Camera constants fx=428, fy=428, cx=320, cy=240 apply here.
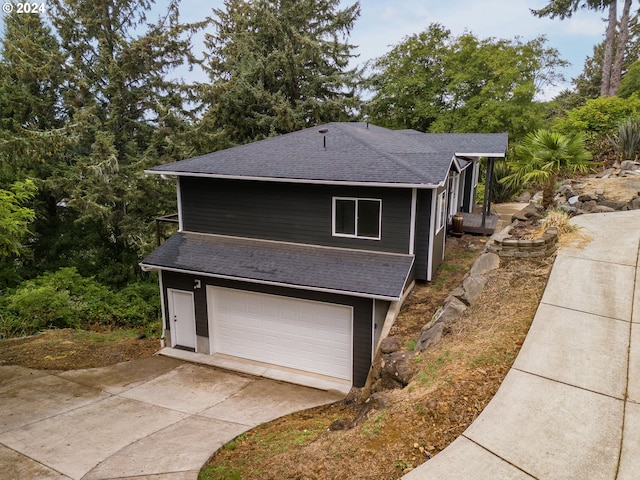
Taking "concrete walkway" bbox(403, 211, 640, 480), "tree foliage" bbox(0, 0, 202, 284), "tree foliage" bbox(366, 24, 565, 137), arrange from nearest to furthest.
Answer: "concrete walkway" bbox(403, 211, 640, 480) → "tree foliage" bbox(0, 0, 202, 284) → "tree foliage" bbox(366, 24, 565, 137)

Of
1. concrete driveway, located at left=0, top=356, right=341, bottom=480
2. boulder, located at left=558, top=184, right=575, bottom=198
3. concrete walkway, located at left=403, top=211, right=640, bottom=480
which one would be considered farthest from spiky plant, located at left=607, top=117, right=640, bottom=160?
concrete driveway, located at left=0, top=356, right=341, bottom=480

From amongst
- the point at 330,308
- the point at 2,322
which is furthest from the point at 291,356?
the point at 2,322

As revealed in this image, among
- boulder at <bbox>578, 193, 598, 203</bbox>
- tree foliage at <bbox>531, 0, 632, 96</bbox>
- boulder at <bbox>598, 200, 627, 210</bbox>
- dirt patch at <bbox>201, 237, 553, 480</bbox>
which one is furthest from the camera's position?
tree foliage at <bbox>531, 0, 632, 96</bbox>

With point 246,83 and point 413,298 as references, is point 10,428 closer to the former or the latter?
point 413,298

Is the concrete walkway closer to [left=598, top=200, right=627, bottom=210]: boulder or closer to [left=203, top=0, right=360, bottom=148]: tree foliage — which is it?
[left=598, top=200, right=627, bottom=210]: boulder

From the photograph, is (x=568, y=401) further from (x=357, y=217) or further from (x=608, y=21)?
(x=608, y=21)

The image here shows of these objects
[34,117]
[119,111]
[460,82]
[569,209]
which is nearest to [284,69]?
[119,111]
